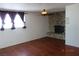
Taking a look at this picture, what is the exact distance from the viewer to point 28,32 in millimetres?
6090

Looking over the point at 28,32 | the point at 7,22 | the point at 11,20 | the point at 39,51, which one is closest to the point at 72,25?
the point at 39,51

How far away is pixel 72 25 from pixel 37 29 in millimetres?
2881

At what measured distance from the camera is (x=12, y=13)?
204 inches

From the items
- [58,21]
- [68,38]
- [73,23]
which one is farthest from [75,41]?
[58,21]

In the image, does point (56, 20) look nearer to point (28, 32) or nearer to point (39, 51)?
point (28, 32)

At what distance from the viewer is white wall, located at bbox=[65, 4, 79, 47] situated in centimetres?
428

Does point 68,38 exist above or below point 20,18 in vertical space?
below

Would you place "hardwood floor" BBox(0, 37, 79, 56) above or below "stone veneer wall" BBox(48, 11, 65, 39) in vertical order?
below

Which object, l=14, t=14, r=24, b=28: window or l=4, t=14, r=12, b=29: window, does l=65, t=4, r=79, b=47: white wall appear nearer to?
l=14, t=14, r=24, b=28: window

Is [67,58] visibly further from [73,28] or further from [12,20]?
[12,20]

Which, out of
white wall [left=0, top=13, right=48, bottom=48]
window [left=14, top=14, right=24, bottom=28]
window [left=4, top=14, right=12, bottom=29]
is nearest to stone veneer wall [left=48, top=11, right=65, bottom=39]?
white wall [left=0, top=13, right=48, bottom=48]

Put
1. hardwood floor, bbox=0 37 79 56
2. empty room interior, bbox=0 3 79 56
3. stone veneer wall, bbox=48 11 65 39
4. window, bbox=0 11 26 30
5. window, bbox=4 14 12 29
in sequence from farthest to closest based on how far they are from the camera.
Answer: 1. stone veneer wall, bbox=48 11 65 39
2. window, bbox=4 14 12 29
3. window, bbox=0 11 26 30
4. empty room interior, bbox=0 3 79 56
5. hardwood floor, bbox=0 37 79 56

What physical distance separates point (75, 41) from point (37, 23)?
319 centimetres

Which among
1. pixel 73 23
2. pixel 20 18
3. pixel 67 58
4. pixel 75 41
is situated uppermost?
pixel 20 18
